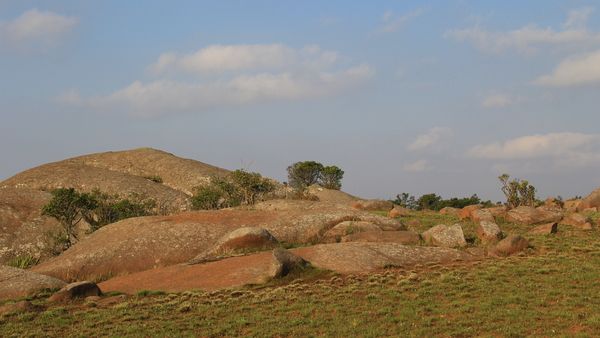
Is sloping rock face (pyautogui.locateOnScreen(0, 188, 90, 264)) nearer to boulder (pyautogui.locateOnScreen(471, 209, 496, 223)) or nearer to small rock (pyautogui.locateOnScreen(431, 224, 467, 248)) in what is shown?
small rock (pyautogui.locateOnScreen(431, 224, 467, 248))

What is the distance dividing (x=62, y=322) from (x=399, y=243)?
51.2 ft

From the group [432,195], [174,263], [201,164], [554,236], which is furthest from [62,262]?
[432,195]

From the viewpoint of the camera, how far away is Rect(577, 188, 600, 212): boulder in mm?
44950

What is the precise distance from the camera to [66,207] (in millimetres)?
29141

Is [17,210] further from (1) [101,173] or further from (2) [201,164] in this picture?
(2) [201,164]

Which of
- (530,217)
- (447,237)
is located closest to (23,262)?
(447,237)

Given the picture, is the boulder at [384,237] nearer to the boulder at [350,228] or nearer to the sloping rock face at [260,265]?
the boulder at [350,228]

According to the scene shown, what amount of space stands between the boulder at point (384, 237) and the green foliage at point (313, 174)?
123 ft

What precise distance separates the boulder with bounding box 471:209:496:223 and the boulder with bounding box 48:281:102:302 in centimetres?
2474

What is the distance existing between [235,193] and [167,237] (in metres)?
16.0

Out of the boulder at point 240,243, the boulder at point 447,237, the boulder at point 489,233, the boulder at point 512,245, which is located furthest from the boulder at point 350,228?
the boulder at point 512,245

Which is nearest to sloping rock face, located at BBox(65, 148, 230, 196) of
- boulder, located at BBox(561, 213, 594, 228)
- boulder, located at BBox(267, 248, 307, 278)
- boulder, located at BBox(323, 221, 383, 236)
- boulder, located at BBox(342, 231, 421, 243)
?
boulder, located at BBox(323, 221, 383, 236)

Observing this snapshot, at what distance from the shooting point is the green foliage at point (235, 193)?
123 ft

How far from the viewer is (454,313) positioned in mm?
13523
